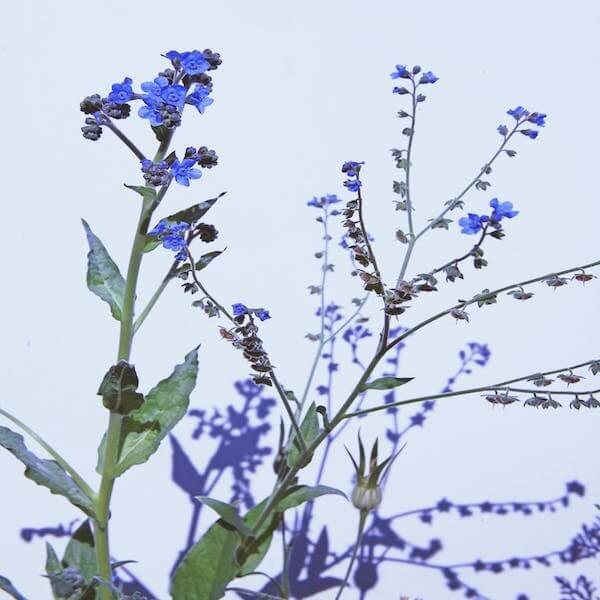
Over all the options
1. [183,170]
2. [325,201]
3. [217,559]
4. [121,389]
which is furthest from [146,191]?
[217,559]

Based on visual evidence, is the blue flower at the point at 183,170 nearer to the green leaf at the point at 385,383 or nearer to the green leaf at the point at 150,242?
the green leaf at the point at 150,242

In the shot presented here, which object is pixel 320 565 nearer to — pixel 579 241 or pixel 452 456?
pixel 452 456

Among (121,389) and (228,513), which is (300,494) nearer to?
(228,513)

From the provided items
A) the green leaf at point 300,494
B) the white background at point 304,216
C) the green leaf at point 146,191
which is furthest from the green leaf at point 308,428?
the green leaf at point 146,191

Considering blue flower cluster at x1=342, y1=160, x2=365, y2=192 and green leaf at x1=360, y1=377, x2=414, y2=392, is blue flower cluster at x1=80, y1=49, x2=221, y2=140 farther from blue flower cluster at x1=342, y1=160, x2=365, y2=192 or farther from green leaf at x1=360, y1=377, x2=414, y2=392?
green leaf at x1=360, y1=377, x2=414, y2=392

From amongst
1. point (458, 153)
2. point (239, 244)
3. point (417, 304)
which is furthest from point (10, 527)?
point (458, 153)

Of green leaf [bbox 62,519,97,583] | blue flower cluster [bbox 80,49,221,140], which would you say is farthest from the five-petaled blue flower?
green leaf [bbox 62,519,97,583]

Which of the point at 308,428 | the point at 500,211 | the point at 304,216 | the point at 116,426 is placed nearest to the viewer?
the point at 500,211

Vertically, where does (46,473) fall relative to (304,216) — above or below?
below
